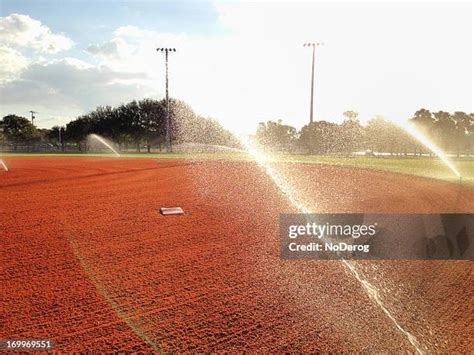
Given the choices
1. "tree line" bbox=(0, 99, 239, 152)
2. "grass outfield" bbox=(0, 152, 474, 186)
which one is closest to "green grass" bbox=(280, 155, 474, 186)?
"grass outfield" bbox=(0, 152, 474, 186)

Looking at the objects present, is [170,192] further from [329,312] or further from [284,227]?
[329,312]

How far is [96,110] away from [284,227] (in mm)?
93215

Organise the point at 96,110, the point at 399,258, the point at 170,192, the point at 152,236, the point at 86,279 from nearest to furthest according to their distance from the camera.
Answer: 1. the point at 86,279
2. the point at 399,258
3. the point at 152,236
4. the point at 170,192
5. the point at 96,110

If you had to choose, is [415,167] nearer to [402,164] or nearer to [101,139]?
[402,164]

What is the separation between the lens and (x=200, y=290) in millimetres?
5336

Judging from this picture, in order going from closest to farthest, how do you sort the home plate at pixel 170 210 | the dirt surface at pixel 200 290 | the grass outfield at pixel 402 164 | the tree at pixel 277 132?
the dirt surface at pixel 200 290 < the home plate at pixel 170 210 < the grass outfield at pixel 402 164 < the tree at pixel 277 132

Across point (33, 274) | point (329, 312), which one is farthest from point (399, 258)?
point (33, 274)

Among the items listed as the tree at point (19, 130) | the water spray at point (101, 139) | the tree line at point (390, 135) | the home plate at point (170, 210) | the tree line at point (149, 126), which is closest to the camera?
the home plate at point (170, 210)

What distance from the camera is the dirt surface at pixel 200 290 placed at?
167 inches

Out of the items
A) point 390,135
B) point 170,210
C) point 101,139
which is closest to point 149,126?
point 101,139

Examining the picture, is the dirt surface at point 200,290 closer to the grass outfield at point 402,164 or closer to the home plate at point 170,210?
the home plate at point 170,210

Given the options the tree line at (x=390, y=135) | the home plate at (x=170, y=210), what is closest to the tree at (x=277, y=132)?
the tree line at (x=390, y=135)

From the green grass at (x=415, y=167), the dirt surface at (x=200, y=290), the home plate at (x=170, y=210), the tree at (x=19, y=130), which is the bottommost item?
the dirt surface at (x=200, y=290)

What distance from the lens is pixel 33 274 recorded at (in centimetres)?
586
